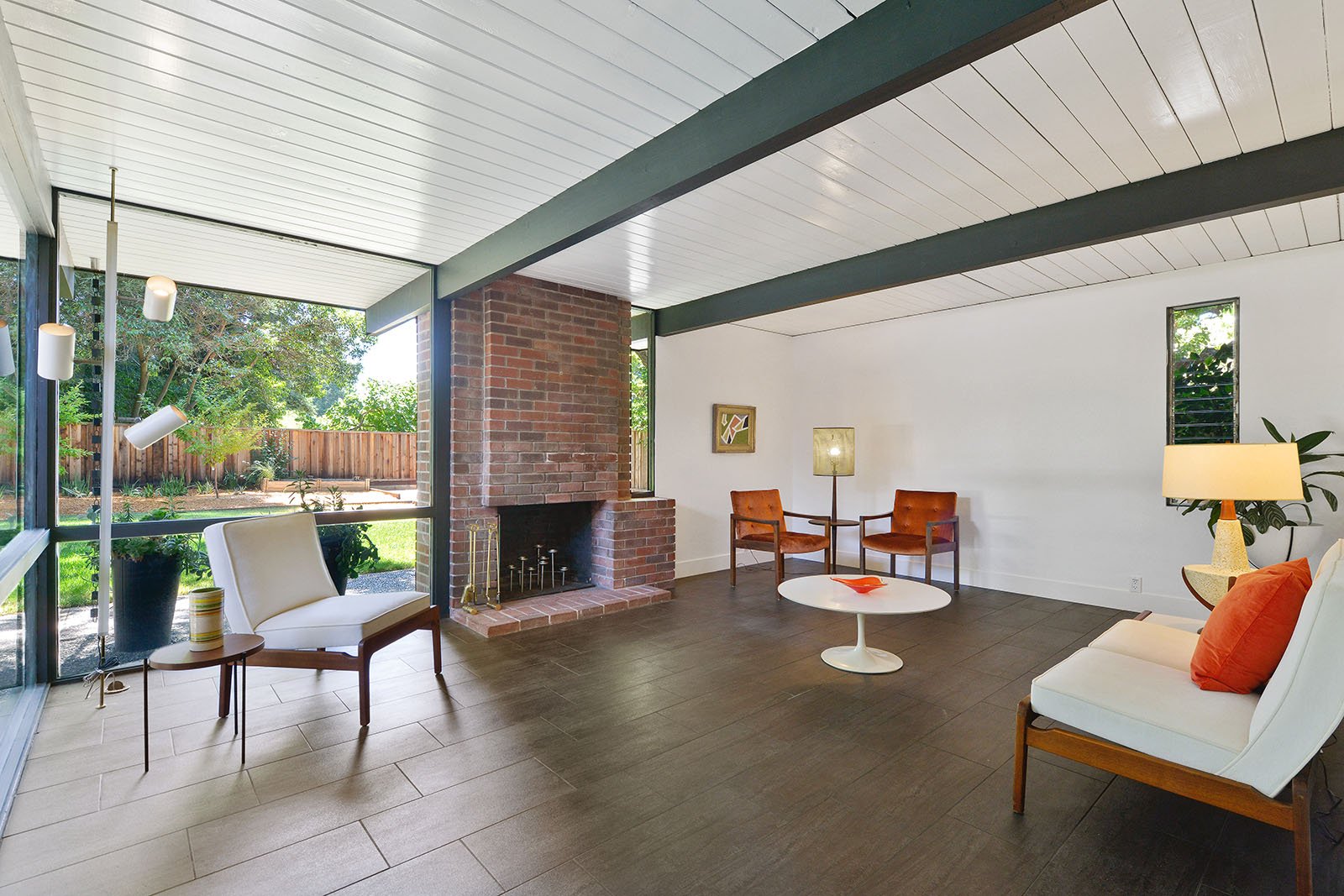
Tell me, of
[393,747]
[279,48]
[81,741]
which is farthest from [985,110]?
[81,741]

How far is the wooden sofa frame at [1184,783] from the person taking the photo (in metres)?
1.62

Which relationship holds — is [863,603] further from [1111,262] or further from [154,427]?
[154,427]

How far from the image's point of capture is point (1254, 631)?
1.93 m

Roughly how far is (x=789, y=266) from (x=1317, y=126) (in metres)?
2.64

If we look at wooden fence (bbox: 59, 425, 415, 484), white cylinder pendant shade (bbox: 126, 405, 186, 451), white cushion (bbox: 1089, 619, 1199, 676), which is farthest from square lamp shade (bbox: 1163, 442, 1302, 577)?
white cylinder pendant shade (bbox: 126, 405, 186, 451)

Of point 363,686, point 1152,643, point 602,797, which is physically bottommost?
point 602,797

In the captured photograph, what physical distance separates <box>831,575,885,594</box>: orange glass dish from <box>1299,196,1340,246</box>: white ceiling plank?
2.78 m

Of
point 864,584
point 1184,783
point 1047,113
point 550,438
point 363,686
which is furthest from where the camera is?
point 550,438

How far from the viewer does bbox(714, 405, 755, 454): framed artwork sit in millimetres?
6230

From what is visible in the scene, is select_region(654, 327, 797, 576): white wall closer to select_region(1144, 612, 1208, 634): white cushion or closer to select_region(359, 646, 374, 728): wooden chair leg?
select_region(359, 646, 374, 728): wooden chair leg

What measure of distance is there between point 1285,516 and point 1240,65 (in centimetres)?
320

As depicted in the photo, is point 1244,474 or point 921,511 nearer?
point 1244,474

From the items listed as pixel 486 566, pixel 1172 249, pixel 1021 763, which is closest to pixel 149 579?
pixel 486 566

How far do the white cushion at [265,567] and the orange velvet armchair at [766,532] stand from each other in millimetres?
3298
